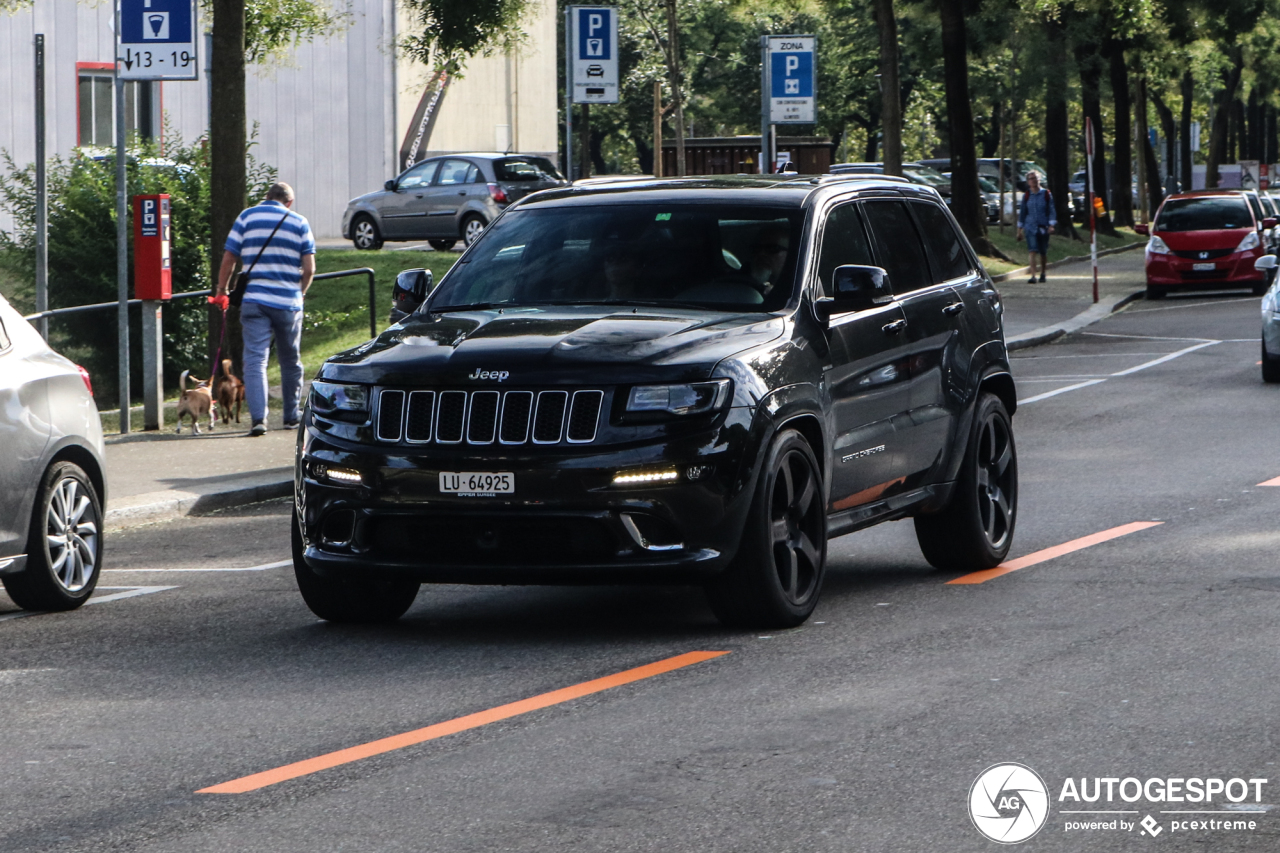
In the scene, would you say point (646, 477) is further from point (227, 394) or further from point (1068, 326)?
point (1068, 326)

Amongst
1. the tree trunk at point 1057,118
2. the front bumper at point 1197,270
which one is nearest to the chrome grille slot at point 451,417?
the front bumper at point 1197,270

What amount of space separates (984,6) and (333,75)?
44.0ft

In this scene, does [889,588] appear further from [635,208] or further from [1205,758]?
[1205,758]

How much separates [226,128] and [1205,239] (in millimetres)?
21560

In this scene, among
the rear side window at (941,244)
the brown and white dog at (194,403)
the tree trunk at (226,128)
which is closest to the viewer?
the rear side window at (941,244)

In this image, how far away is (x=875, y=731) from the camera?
6.30 meters

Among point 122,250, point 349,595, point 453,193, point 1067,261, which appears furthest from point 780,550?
point 1067,261

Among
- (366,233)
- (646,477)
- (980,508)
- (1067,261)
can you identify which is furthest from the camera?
(1067,261)

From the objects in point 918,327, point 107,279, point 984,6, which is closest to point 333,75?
point 984,6

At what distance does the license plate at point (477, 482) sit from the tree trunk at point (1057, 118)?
4117 cm

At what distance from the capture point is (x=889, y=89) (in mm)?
33344

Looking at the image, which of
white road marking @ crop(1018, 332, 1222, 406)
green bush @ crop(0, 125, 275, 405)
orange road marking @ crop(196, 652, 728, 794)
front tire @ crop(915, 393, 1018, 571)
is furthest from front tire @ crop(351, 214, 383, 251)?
orange road marking @ crop(196, 652, 728, 794)

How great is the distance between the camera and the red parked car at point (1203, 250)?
34938 mm

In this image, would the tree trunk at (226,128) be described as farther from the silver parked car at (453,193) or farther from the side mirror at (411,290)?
the silver parked car at (453,193)
